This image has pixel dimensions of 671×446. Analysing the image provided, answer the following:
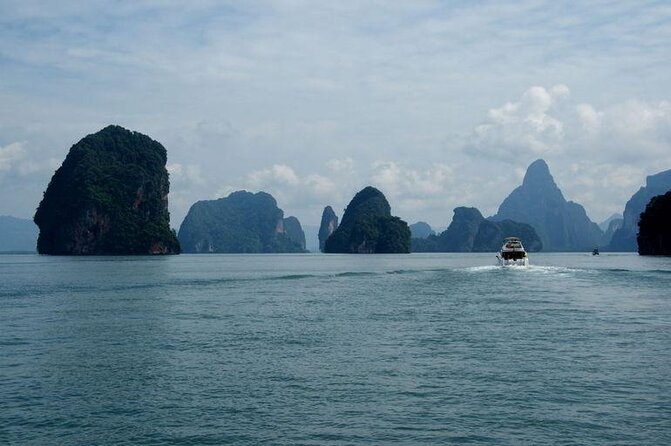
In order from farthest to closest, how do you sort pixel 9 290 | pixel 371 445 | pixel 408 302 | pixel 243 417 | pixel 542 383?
pixel 9 290 → pixel 408 302 → pixel 542 383 → pixel 243 417 → pixel 371 445

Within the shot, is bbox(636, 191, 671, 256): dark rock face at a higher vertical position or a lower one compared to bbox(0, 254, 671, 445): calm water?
higher

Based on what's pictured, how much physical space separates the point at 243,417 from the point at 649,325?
31.1 meters

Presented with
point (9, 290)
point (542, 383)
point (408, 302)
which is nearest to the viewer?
point (542, 383)

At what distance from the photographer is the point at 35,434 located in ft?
65.2

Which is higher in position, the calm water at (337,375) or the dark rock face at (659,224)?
the dark rock face at (659,224)

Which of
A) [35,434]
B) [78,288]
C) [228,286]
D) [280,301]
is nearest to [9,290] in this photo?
[78,288]

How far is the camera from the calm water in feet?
66.0

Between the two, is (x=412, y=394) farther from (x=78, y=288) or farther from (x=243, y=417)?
(x=78, y=288)

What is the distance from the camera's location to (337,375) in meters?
27.7

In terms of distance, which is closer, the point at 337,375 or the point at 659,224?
the point at 337,375

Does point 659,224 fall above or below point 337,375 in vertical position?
above

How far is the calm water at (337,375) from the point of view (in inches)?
792

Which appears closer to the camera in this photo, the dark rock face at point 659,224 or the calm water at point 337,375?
the calm water at point 337,375

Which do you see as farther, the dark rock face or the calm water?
the dark rock face
